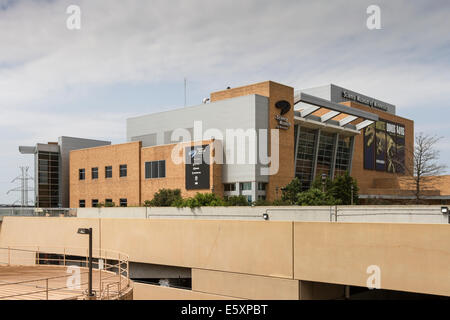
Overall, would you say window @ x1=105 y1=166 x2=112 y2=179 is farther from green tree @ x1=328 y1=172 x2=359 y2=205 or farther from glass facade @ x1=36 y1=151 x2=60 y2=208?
green tree @ x1=328 y1=172 x2=359 y2=205

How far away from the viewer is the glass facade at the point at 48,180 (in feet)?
A: 193

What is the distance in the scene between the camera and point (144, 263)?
91.6 ft

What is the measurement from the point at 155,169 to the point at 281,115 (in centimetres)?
1449

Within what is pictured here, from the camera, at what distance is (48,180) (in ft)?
195

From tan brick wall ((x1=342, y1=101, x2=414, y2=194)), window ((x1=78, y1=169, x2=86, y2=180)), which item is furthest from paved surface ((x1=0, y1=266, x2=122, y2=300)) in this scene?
tan brick wall ((x1=342, y1=101, x2=414, y2=194))

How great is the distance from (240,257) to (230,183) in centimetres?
2212

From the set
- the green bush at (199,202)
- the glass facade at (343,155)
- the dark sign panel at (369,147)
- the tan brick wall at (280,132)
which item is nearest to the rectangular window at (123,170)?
the tan brick wall at (280,132)

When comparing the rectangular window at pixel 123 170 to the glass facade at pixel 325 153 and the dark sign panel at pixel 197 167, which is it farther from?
the glass facade at pixel 325 153

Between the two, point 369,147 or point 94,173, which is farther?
point 369,147

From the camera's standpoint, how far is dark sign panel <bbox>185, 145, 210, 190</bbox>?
141 ft

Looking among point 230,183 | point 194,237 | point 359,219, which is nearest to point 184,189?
point 230,183

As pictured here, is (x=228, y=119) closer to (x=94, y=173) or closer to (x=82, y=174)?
(x=94, y=173)

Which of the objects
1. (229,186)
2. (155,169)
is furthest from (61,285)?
(155,169)

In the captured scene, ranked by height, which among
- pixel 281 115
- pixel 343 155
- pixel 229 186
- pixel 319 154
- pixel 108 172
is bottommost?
pixel 229 186
